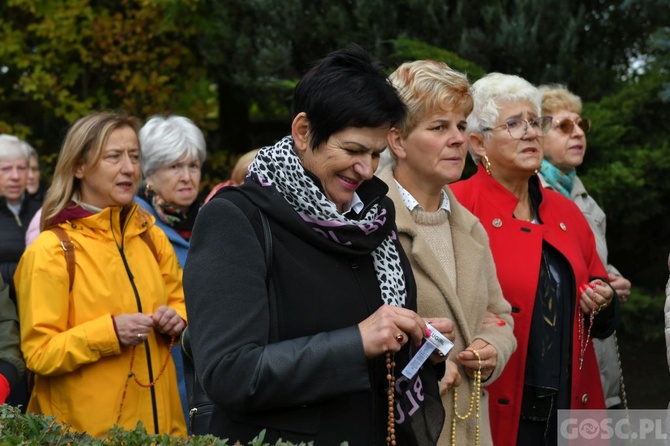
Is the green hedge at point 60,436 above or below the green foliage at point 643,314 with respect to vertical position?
above

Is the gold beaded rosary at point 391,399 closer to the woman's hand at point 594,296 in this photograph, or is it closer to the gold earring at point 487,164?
the woman's hand at point 594,296

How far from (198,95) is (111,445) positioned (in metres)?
7.89

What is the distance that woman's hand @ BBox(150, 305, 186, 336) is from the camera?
468 centimetres

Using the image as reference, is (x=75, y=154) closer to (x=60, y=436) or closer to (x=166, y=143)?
(x=166, y=143)

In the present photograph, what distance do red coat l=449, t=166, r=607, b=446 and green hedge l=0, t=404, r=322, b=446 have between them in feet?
6.33

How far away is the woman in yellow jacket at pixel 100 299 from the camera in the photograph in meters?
4.49

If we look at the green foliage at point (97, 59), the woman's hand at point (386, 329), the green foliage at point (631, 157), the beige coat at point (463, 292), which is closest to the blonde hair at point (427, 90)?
the beige coat at point (463, 292)

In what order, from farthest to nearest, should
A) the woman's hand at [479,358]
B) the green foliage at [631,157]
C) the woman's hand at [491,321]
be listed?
the green foliage at [631,157] < the woman's hand at [491,321] < the woman's hand at [479,358]

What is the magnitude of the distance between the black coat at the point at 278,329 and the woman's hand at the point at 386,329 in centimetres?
3

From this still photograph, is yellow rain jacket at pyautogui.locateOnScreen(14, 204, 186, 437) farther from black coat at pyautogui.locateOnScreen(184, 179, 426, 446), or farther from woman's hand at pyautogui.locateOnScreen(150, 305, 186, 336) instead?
black coat at pyautogui.locateOnScreen(184, 179, 426, 446)

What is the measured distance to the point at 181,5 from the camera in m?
9.55

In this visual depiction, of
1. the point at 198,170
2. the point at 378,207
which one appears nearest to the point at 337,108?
the point at 378,207

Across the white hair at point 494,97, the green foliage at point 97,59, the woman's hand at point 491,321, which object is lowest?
the woman's hand at point 491,321

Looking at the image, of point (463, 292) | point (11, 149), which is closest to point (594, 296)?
point (463, 292)
